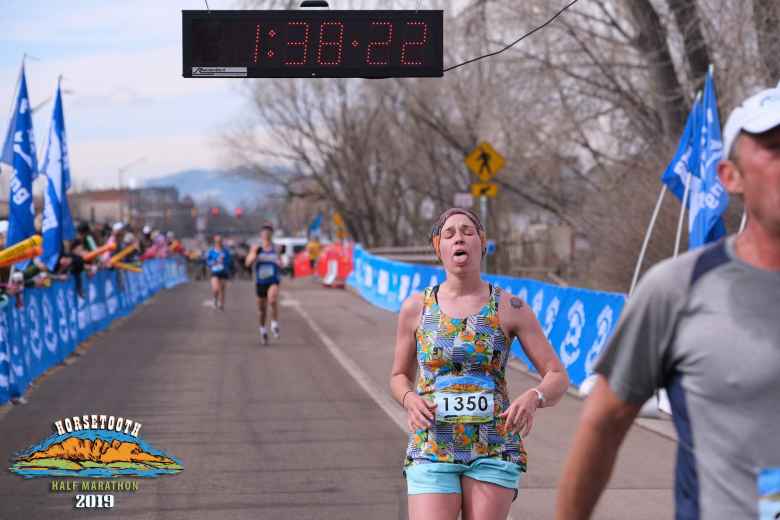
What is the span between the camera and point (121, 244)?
28297 millimetres

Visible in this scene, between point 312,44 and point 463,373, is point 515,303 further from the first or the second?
point 312,44

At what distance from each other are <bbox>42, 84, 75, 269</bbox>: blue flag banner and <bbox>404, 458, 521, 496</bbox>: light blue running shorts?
1440 cm

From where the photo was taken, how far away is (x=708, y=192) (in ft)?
46.2

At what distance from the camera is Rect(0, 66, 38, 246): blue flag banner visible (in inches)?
670

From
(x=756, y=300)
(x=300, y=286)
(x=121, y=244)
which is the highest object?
(x=756, y=300)

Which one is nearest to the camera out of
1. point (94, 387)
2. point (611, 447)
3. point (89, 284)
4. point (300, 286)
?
point (611, 447)

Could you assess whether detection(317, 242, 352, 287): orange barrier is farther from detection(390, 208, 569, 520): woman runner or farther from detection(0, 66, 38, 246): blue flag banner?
detection(390, 208, 569, 520): woman runner

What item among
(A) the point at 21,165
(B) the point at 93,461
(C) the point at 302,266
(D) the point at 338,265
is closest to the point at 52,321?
(A) the point at 21,165

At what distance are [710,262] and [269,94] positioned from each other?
58.2m

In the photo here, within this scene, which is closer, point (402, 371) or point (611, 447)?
point (611, 447)

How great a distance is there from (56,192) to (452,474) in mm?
15893

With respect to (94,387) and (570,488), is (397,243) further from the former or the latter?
(570,488)

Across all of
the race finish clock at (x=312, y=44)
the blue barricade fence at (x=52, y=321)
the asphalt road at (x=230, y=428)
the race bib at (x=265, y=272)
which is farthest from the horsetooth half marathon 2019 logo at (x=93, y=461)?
the race bib at (x=265, y=272)

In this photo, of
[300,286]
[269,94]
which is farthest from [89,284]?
[269,94]
